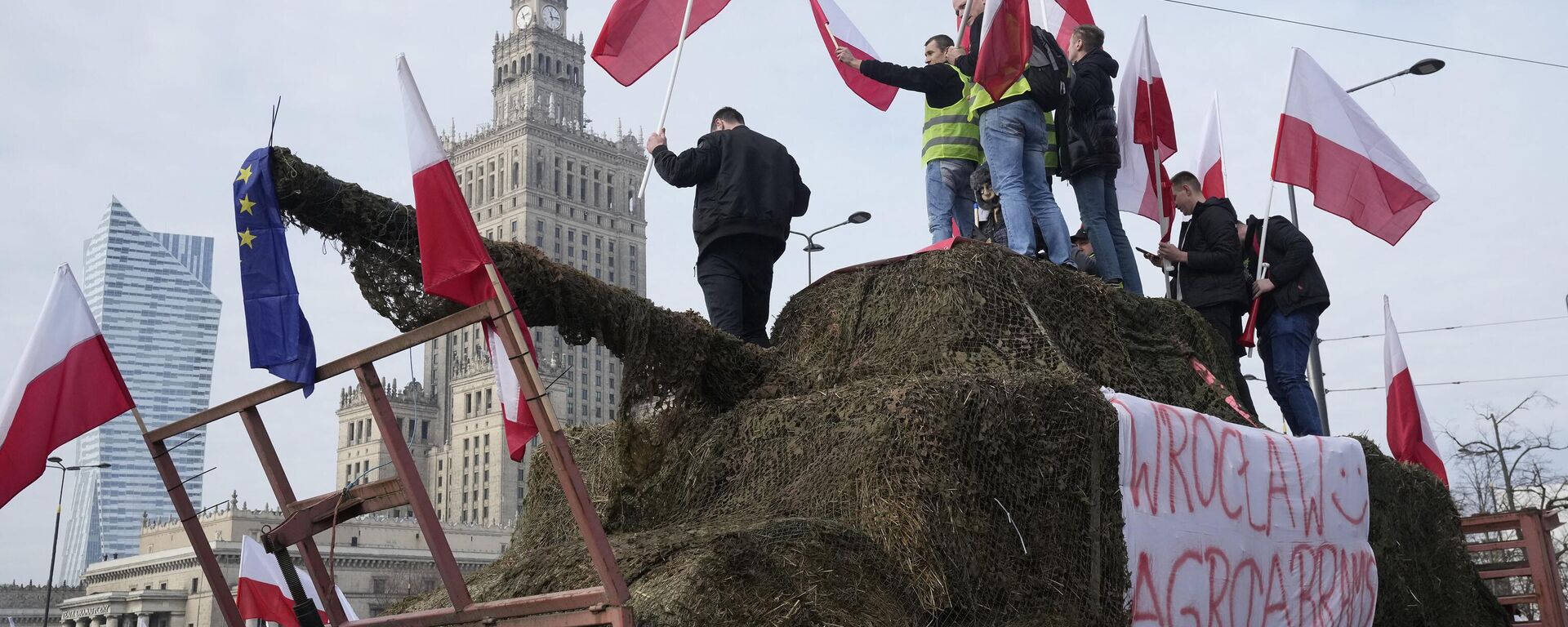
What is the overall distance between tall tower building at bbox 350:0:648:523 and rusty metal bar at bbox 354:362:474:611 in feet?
388

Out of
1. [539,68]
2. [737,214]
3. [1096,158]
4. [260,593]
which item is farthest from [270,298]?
[539,68]

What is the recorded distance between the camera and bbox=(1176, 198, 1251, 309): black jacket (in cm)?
941

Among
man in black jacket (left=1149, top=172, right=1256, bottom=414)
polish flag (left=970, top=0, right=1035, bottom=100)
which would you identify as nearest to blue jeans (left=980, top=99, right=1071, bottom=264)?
polish flag (left=970, top=0, right=1035, bottom=100)

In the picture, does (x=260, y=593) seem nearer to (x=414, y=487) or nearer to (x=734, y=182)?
(x=734, y=182)

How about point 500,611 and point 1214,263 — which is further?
point 1214,263

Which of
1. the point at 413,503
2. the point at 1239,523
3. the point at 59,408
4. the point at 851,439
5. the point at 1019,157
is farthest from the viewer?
the point at 1019,157

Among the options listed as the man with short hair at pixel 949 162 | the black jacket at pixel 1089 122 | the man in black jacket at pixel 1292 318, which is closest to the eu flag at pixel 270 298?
the man with short hair at pixel 949 162

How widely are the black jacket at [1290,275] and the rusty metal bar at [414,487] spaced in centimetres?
659

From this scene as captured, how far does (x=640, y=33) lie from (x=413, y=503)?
5.46 m

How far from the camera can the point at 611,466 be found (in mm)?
6629

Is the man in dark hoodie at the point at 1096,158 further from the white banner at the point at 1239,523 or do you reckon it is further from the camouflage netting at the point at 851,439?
the white banner at the point at 1239,523

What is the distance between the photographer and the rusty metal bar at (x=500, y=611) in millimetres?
4465

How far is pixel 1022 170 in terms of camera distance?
8.48 metres

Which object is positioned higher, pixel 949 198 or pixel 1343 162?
pixel 1343 162
